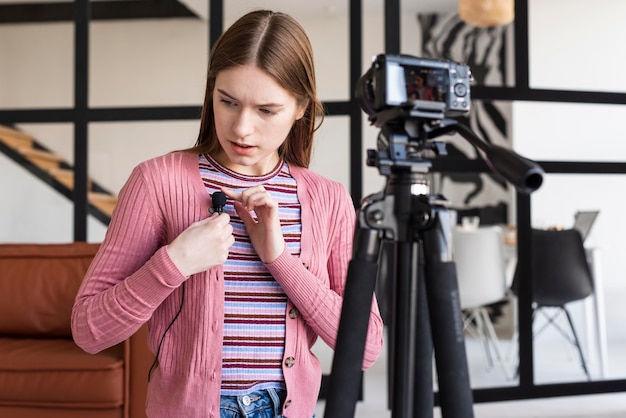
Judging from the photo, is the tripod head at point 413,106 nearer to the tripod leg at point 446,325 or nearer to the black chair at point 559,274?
the tripod leg at point 446,325

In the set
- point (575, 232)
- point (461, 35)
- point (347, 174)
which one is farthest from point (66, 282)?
point (461, 35)

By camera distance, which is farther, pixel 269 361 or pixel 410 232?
pixel 269 361

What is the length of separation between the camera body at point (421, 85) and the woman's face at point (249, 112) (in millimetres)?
372

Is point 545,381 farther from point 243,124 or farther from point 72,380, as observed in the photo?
point 243,124

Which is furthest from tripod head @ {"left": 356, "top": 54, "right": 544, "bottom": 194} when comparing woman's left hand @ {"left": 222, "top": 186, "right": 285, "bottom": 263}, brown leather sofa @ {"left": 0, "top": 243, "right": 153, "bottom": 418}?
brown leather sofa @ {"left": 0, "top": 243, "right": 153, "bottom": 418}

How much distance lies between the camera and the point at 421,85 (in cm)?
63

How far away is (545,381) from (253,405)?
8.52ft

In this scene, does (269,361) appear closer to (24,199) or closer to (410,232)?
(410,232)

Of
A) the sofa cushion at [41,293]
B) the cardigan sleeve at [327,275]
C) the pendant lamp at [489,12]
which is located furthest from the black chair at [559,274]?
the cardigan sleeve at [327,275]

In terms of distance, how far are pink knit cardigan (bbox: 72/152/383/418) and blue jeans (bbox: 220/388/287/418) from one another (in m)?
0.02

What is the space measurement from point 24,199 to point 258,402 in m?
2.72

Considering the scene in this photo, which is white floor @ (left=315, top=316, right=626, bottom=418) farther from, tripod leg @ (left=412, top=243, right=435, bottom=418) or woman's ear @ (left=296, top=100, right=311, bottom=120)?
tripod leg @ (left=412, top=243, right=435, bottom=418)

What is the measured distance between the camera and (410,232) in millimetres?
640

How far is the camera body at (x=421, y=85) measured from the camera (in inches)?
24.3
